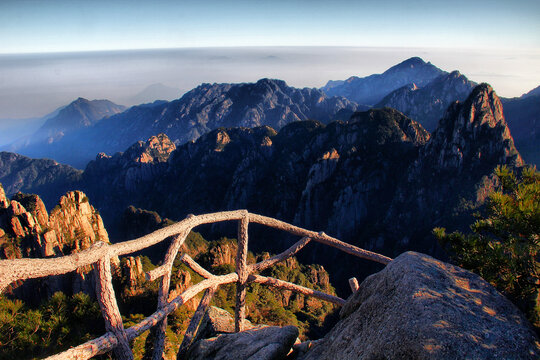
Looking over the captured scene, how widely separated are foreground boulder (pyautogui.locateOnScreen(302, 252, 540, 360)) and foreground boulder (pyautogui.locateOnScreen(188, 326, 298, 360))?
721 mm

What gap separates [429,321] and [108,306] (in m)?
4.18

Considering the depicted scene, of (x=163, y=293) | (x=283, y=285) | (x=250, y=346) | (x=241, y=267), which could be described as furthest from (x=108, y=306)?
(x=283, y=285)

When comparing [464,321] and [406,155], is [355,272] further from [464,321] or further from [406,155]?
[464,321]

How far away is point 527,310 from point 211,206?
531 ft

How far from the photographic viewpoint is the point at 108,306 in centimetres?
425

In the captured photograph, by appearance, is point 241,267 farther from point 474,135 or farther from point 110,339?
point 474,135

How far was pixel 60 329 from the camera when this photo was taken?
23.6 ft

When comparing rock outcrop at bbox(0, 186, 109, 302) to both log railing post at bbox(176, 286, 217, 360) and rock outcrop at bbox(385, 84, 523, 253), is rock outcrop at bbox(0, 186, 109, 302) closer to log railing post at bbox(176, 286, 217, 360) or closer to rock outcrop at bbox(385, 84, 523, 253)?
log railing post at bbox(176, 286, 217, 360)

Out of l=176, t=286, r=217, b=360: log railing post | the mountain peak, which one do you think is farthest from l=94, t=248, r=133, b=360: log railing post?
the mountain peak

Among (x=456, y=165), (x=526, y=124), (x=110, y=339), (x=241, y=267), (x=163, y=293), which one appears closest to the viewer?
(x=110, y=339)

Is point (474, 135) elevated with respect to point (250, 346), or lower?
lower

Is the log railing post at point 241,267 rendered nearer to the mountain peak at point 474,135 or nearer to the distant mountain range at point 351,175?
the distant mountain range at point 351,175

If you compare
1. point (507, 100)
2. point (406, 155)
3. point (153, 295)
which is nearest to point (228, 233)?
point (406, 155)

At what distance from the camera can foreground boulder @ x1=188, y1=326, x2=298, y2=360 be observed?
5.12m
